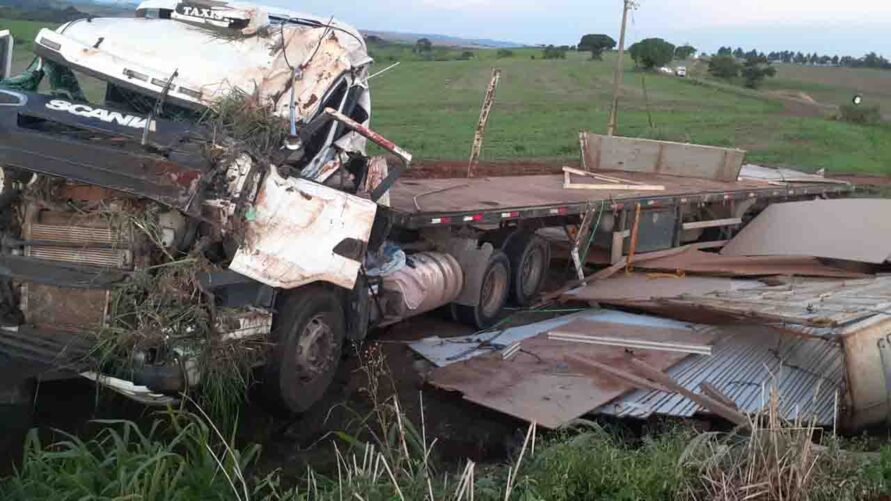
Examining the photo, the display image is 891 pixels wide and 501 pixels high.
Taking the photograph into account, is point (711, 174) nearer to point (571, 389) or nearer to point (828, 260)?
point (828, 260)

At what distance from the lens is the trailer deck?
859 cm

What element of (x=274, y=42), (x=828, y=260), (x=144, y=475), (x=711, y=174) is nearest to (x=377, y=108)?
(x=711, y=174)

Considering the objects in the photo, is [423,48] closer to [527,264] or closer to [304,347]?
[527,264]

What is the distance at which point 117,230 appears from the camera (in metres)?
5.69

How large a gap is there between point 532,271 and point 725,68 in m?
60.3

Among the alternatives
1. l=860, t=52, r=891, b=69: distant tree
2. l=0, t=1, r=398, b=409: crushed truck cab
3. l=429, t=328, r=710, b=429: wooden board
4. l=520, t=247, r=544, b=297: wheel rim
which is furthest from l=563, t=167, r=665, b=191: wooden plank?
l=860, t=52, r=891, b=69: distant tree

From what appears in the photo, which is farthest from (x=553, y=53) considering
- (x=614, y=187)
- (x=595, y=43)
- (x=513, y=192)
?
(x=513, y=192)

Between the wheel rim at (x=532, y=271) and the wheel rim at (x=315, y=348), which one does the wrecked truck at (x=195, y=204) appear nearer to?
the wheel rim at (x=315, y=348)

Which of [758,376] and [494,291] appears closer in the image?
[758,376]

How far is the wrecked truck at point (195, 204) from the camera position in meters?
5.59

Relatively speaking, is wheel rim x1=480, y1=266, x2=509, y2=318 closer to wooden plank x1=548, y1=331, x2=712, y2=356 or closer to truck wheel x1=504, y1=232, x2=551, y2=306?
truck wheel x1=504, y1=232, x2=551, y2=306

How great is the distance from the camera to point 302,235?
236 inches

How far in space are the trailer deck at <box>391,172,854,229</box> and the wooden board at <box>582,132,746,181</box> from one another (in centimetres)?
16

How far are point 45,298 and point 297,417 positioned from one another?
6.04 ft
